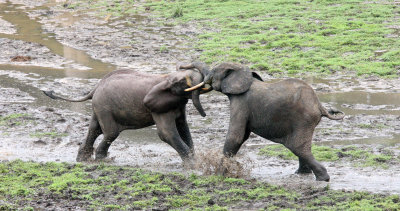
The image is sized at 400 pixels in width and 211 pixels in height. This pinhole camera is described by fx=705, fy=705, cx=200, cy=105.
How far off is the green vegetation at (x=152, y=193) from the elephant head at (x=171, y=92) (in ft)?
2.98

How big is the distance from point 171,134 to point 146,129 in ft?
7.56

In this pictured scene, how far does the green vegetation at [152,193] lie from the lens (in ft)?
24.6

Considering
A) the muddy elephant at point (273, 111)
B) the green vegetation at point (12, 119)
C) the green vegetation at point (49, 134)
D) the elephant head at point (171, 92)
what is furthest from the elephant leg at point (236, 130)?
the green vegetation at point (12, 119)

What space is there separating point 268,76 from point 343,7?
20.8ft

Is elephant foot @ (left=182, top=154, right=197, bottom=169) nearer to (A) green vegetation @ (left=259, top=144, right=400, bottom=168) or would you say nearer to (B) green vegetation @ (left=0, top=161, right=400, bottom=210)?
(B) green vegetation @ (left=0, top=161, right=400, bottom=210)

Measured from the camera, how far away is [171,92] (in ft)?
30.5

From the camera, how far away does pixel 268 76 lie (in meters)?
14.8

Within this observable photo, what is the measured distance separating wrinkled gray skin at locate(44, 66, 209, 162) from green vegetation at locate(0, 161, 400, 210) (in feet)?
2.54

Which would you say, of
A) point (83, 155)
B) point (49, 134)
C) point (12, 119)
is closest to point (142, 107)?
point (83, 155)

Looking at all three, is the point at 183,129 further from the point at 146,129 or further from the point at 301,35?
the point at 301,35

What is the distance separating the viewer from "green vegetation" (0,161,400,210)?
749cm

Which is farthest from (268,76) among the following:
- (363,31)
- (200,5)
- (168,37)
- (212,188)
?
(200,5)

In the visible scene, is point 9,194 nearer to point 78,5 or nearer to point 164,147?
point 164,147

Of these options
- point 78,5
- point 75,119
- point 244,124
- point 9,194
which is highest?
point 244,124
